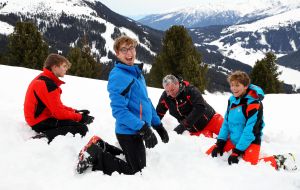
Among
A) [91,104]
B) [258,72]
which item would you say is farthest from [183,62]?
[91,104]

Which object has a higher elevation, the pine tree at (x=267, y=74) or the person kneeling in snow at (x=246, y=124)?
the person kneeling in snow at (x=246, y=124)

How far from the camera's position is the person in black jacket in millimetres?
7195

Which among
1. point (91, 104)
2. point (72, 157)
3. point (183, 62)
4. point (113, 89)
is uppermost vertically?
point (113, 89)

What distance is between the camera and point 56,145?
18.7ft

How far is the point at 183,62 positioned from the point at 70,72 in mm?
10143

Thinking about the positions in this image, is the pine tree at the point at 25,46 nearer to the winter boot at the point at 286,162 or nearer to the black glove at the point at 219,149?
→ the black glove at the point at 219,149

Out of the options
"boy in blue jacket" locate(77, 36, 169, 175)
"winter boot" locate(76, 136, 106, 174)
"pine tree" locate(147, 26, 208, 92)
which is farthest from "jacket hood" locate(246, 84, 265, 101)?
"pine tree" locate(147, 26, 208, 92)

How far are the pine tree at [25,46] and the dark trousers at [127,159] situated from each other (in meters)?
26.1

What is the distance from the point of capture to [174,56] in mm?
29516

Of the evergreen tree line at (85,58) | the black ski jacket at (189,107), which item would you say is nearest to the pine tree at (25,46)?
the evergreen tree line at (85,58)

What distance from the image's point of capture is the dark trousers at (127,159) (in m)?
5.08

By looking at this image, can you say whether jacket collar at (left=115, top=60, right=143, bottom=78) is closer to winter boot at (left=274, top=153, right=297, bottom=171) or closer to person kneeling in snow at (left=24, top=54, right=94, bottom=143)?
person kneeling in snow at (left=24, top=54, right=94, bottom=143)

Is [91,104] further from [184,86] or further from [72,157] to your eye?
[72,157]

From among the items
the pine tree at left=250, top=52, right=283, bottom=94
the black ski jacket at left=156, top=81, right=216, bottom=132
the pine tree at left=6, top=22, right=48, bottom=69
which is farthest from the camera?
the pine tree at left=250, top=52, right=283, bottom=94
